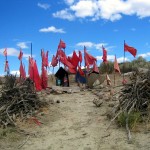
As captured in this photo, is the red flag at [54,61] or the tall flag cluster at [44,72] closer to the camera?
the tall flag cluster at [44,72]

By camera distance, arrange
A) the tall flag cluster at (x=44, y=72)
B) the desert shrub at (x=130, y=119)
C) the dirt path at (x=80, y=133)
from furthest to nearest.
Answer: the tall flag cluster at (x=44, y=72)
the desert shrub at (x=130, y=119)
the dirt path at (x=80, y=133)

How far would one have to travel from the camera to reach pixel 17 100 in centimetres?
1255

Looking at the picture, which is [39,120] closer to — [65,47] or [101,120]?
[101,120]

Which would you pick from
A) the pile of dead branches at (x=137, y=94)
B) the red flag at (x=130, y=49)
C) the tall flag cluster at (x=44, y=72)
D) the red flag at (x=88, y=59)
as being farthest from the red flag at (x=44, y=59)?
the pile of dead branches at (x=137, y=94)

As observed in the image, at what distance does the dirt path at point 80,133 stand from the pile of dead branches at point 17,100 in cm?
64

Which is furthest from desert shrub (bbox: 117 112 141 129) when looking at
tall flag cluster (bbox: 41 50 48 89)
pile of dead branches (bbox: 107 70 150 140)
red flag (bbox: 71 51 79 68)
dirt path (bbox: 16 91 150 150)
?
red flag (bbox: 71 51 79 68)

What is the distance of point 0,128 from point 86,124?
8.07ft

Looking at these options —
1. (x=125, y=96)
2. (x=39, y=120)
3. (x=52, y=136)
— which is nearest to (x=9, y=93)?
(x=39, y=120)

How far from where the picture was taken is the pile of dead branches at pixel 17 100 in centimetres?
1209

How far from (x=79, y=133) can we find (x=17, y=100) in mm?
3015

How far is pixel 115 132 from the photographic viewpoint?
396 inches

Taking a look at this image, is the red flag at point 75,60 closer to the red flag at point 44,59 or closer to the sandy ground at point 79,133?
the red flag at point 44,59

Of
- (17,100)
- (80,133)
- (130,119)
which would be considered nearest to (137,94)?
(130,119)

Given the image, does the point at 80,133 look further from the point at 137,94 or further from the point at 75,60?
the point at 75,60
